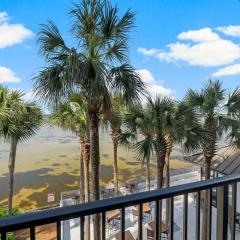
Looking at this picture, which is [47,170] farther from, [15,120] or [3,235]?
[3,235]

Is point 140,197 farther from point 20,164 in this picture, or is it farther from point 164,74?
point 164,74

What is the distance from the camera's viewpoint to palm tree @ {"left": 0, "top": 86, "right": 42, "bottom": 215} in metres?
8.12

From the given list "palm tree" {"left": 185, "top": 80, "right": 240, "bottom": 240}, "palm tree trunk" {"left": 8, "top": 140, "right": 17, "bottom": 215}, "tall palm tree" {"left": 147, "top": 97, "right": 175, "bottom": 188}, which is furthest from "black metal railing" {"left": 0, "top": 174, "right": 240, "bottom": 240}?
"palm tree trunk" {"left": 8, "top": 140, "right": 17, "bottom": 215}

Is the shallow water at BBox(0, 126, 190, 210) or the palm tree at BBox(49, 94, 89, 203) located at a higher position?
the palm tree at BBox(49, 94, 89, 203)

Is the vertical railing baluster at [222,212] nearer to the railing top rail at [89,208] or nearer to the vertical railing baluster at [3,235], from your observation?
the railing top rail at [89,208]

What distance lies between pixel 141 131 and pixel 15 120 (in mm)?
3432

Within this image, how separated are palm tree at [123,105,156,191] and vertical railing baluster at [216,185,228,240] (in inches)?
221

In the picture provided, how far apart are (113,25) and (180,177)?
9.64m

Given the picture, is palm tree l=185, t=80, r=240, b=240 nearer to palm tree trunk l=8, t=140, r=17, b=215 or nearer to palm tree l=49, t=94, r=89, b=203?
palm tree l=49, t=94, r=89, b=203

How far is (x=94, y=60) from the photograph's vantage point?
5.34 meters

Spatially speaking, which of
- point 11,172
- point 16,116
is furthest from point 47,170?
point 16,116

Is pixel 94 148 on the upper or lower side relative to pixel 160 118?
lower

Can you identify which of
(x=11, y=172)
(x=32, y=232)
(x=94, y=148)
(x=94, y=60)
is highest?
(x=94, y=60)

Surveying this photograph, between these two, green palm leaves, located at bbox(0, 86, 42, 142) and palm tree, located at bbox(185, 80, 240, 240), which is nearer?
palm tree, located at bbox(185, 80, 240, 240)
